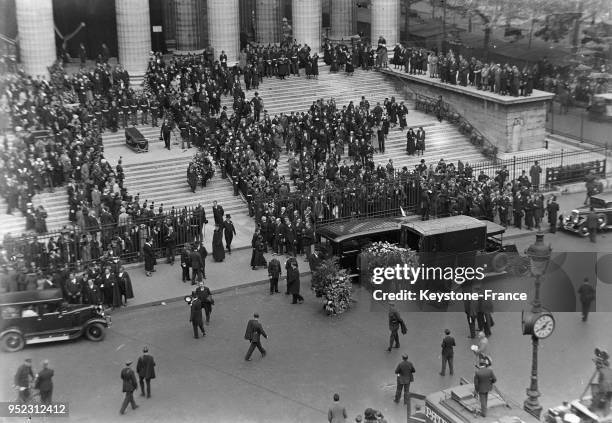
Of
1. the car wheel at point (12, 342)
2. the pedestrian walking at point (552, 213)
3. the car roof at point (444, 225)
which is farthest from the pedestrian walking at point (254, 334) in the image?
the pedestrian walking at point (552, 213)

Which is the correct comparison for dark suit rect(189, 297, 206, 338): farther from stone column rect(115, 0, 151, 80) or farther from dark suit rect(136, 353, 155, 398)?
stone column rect(115, 0, 151, 80)

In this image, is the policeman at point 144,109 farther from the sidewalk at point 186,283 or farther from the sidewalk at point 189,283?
the sidewalk at point 186,283

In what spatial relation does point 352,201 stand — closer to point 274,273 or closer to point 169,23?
point 274,273

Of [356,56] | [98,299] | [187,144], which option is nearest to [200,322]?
[98,299]

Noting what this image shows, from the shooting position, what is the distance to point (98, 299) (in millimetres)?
28812

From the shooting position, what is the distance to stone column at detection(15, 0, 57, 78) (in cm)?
4306

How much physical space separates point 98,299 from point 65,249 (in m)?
3.62

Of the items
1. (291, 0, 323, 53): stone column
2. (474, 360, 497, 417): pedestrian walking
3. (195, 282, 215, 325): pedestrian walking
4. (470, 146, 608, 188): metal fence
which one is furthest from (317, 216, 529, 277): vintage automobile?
(291, 0, 323, 53): stone column

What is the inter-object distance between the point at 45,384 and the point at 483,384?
10.7 meters

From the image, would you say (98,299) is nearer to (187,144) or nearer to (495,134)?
(187,144)

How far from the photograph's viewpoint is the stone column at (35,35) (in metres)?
43.1

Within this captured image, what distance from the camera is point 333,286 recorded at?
28484 mm

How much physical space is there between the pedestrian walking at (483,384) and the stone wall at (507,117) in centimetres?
2579

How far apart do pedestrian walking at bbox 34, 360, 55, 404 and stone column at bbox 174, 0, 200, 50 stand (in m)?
32.8
